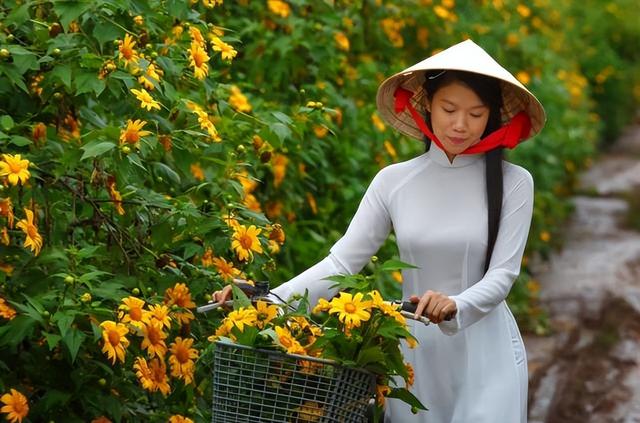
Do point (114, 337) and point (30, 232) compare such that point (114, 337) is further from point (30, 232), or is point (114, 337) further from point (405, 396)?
point (405, 396)

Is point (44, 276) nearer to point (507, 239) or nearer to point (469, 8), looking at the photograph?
point (507, 239)

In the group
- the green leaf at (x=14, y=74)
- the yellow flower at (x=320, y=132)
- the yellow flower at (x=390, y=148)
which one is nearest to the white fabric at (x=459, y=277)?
the green leaf at (x=14, y=74)

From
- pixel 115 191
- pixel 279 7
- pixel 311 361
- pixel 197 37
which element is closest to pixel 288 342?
pixel 311 361

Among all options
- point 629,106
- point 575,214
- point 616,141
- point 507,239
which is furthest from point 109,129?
point 629,106

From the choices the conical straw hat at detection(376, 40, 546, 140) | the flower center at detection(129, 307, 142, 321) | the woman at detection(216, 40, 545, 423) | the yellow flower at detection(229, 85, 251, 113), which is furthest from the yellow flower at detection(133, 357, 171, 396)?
the yellow flower at detection(229, 85, 251, 113)

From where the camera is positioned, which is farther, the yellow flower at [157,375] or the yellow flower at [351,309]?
the yellow flower at [157,375]

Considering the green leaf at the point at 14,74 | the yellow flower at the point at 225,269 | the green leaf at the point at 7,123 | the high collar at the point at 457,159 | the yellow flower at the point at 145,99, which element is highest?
the high collar at the point at 457,159

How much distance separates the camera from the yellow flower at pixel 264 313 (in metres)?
2.79

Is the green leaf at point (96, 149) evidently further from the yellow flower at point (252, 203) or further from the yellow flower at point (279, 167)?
the yellow flower at point (279, 167)

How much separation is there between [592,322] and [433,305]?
16.2ft

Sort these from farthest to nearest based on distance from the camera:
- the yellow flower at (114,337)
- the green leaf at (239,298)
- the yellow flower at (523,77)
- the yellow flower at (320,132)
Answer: the yellow flower at (523,77), the yellow flower at (320,132), the yellow flower at (114,337), the green leaf at (239,298)

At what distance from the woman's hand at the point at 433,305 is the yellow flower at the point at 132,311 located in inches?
26.4

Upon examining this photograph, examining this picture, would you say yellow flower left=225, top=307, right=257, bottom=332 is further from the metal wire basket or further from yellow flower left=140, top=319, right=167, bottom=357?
yellow flower left=140, top=319, right=167, bottom=357

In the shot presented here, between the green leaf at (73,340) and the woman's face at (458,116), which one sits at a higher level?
the woman's face at (458,116)
